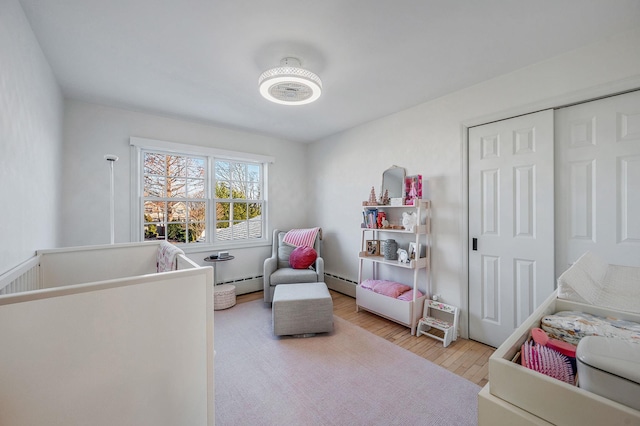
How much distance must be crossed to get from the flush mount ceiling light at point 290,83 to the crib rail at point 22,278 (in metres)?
1.84

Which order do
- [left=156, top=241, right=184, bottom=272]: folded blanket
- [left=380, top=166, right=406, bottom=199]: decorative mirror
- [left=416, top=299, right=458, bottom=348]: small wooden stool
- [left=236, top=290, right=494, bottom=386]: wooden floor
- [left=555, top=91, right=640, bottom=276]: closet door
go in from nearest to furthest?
[left=156, top=241, right=184, bottom=272]: folded blanket → [left=555, top=91, right=640, bottom=276]: closet door → [left=236, top=290, right=494, bottom=386]: wooden floor → [left=416, top=299, right=458, bottom=348]: small wooden stool → [left=380, top=166, right=406, bottom=199]: decorative mirror

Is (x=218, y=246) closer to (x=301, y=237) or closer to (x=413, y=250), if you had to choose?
(x=301, y=237)

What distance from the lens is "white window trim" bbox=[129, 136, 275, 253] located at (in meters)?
2.87

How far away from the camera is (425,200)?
2.57 metres

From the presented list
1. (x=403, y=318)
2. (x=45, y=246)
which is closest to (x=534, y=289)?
(x=403, y=318)

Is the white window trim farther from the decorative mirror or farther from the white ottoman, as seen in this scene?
the decorative mirror

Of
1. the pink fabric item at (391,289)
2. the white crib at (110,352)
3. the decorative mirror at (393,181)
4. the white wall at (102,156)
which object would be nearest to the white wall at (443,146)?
the decorative mirror at (393,181)

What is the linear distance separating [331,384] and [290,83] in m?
2.21

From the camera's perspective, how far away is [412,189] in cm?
266

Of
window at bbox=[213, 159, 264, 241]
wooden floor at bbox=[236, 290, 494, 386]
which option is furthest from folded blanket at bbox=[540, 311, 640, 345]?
window at bbox=[213, 159, 264, 241]

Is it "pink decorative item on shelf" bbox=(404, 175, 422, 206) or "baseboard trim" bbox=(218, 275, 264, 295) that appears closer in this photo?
"pink decorative item on shelf" bbox=(404, 175, 422, 206)

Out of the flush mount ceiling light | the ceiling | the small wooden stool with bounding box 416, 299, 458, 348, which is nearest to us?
the ceiling

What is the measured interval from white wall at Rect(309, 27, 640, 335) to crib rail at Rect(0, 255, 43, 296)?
9.81 feet

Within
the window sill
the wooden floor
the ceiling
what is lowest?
the wooden floor
